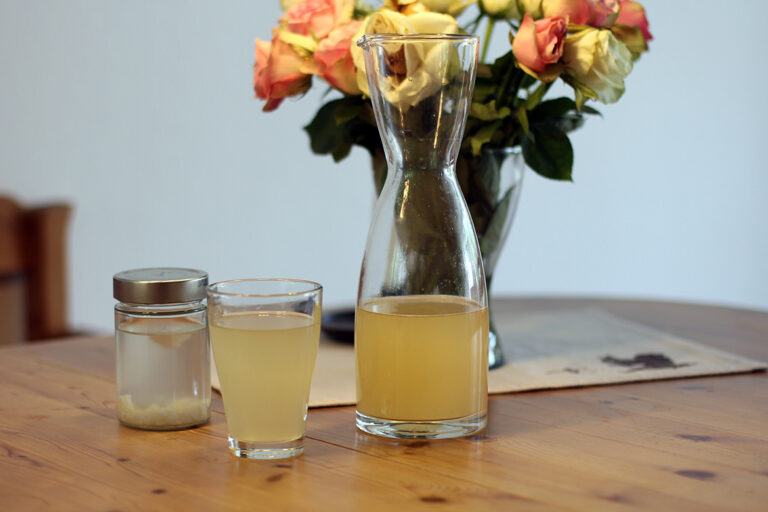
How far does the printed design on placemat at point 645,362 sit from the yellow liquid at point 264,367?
470 mm

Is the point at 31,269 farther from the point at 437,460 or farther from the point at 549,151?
the point at 437,460

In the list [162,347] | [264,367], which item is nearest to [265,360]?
[264,367]

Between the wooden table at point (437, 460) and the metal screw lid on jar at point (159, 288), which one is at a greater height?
the metal screw lid on jar at point (159, 288)

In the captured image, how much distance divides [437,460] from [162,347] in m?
0.25

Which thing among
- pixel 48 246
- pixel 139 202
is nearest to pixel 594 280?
pixel 139 202

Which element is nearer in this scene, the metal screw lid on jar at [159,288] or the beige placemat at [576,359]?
the metal screw lid on jar at [159,288]

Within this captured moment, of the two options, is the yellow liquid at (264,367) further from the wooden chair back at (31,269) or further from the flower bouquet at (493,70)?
the wooden chair back at (31,269)

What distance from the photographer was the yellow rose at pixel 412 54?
28.7 inches

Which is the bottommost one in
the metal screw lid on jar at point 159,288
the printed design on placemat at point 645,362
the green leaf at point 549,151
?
the printed design on placemat at point 645,362

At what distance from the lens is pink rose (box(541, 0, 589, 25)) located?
0.89 meters

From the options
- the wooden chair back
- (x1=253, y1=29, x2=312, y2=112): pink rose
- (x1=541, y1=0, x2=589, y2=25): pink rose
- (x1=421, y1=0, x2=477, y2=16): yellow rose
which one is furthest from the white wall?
(x1=541, y1=0, x2=589, y2=25): pink rose

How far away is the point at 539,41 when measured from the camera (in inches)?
34.0

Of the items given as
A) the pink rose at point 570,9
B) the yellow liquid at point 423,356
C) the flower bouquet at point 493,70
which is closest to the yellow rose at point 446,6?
the flower bouquet at point 493,70

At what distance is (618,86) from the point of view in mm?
904
